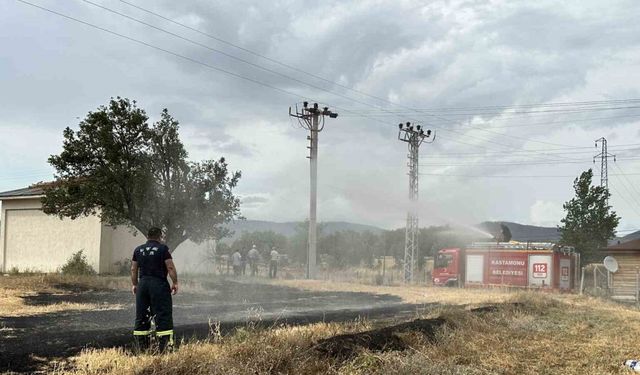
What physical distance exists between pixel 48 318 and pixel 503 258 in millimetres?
21602

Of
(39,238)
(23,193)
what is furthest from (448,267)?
(23,193)

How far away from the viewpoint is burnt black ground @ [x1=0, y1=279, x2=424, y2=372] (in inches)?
301

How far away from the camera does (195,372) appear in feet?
17.6

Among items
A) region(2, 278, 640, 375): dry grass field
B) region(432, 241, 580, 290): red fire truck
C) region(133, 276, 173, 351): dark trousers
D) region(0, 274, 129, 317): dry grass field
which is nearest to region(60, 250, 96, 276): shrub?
region(0, 274, 129, 317): dry grass field

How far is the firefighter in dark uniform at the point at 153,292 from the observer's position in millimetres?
7164

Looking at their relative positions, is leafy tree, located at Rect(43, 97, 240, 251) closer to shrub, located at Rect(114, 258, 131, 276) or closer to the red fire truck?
shrub, located at Rect(114, 258, 131, 276)

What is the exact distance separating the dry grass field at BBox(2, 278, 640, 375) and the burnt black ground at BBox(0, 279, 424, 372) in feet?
2.83

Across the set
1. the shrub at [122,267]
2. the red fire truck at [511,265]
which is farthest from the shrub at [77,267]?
the red fire truck at [511,265]

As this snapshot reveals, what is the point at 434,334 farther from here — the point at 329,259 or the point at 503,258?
the point at 329,259

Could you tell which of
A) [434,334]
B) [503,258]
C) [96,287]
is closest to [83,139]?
[96,287]

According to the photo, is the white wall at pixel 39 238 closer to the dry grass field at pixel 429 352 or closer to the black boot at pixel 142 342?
the dry grass field at pixel 429 352

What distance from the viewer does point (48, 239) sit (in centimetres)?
2636

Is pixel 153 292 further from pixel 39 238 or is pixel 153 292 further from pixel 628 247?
pixel 628 247

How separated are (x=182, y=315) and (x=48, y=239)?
57.6 feet
